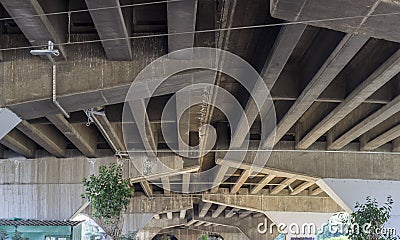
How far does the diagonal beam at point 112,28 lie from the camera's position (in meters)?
6.94

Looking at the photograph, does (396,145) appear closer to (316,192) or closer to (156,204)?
(316,192)

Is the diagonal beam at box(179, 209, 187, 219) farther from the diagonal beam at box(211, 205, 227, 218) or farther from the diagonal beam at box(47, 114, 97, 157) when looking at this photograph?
the diagonal beam at box(47, 114, 97, 157)

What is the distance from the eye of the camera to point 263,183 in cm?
2566

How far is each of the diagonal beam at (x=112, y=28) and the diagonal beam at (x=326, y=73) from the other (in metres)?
2.86

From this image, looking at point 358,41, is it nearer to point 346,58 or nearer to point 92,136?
point 346,58

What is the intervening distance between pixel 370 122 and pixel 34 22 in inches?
313

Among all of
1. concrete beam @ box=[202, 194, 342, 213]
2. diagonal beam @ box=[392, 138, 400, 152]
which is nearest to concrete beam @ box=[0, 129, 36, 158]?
diagonal beam @ box=[392, 138, 400, 152]

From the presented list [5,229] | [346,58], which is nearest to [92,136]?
[5,229]

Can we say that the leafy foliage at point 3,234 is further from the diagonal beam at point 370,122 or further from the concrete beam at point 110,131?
the diagonal beam at point 370,122

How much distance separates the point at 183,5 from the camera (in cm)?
707

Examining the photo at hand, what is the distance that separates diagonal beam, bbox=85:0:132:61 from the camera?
694 cm

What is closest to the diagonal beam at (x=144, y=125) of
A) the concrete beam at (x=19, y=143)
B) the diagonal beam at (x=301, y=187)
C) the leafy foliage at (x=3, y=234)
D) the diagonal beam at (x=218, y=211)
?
the concrete beam at (x=19, y=143)

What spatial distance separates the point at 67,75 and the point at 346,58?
4174 mm

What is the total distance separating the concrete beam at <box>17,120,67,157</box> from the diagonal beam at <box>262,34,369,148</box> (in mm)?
5408
